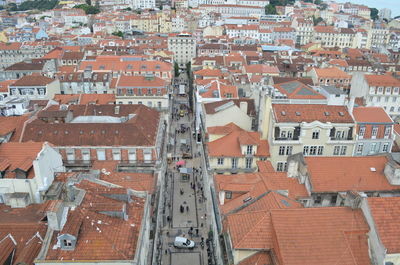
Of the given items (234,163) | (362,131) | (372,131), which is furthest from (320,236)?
(372,131)

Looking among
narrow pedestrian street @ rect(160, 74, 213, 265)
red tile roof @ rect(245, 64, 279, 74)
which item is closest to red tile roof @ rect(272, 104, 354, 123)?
narrow pedestrian street @ rect(160, 74, 213, 265)

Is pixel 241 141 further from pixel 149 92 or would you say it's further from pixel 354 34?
pixel 354 34

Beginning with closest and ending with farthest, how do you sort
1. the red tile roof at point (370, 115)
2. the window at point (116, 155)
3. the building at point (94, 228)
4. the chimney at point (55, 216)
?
the building at point (94, 228) < the chimney at point (55, 216) < the window at point (116, 155) < the red tile roof at point (370, 115)

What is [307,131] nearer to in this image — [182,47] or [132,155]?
[132,155]

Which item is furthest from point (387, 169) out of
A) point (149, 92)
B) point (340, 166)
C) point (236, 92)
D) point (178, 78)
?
point (178, 78)

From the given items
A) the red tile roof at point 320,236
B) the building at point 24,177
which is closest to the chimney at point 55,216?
the building at point 24,177

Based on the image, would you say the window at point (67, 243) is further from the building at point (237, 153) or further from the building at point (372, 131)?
the building at point (372, 131)
